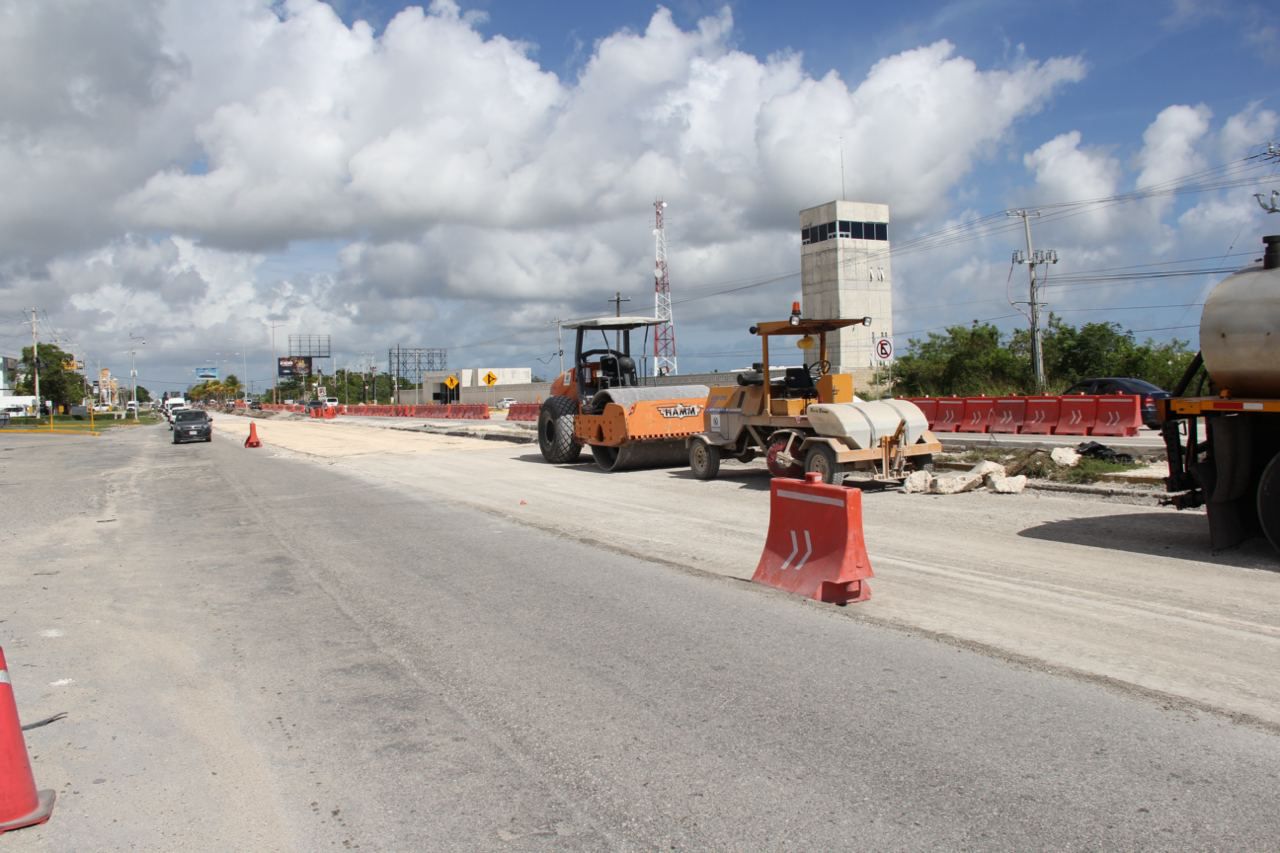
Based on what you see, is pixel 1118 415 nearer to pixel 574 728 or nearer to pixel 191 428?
pixel 574 728

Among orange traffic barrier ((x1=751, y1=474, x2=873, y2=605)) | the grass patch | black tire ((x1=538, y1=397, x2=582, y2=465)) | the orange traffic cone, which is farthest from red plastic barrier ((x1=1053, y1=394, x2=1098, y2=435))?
the orange traffic cone

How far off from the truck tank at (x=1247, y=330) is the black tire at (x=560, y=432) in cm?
1439

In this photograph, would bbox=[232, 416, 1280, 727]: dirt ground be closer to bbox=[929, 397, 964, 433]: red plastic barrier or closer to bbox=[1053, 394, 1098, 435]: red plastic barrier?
bbox=[1053, 394, 1098, 435]: red plastic barrier

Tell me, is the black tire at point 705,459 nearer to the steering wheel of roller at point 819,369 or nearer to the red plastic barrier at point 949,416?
the steering wheel of roller at point 819,369

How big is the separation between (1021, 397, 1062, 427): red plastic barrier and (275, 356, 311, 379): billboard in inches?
5796

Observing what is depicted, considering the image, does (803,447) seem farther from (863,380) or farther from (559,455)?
(863,380)

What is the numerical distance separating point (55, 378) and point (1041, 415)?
412 feet

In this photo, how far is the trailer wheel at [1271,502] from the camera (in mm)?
8750

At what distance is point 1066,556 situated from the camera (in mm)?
9398

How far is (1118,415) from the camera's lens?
23875mm

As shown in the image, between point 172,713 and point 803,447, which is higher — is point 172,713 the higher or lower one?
the lower one

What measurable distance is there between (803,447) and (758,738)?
10.3 m

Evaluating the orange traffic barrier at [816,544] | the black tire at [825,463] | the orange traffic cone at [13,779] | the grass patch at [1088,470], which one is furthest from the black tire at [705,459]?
the orange traffic cone at [13,779]

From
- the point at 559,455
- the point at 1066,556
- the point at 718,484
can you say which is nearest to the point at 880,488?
the point at 718,484
